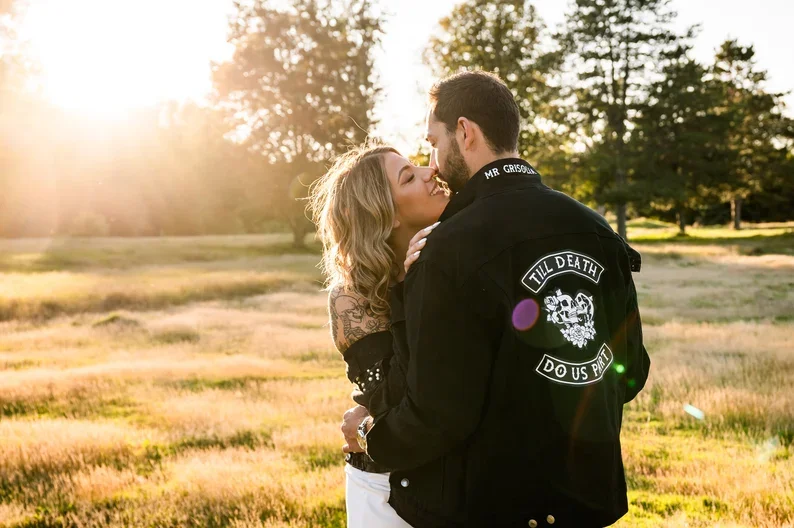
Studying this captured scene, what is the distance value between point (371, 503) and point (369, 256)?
1.16 m

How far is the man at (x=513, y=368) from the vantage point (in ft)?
7.78

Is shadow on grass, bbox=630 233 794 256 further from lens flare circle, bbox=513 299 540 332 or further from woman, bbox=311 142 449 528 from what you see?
lens flare circle, bbox=513 299 540 332

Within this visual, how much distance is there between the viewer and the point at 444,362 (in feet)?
7.77

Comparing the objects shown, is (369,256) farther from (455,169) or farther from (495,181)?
(495,181)

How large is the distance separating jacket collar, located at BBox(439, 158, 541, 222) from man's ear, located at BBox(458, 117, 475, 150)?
160 mm

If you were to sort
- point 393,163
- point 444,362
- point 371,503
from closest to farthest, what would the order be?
1. point 444,362
2. point 371,503
3. point 393,163

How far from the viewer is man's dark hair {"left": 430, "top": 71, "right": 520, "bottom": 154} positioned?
2715mm

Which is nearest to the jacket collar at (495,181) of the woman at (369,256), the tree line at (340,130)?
the woman at (369,256)

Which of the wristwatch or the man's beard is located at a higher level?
the man's beard

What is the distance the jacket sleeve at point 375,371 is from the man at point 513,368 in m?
0.22

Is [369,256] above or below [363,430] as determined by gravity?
above

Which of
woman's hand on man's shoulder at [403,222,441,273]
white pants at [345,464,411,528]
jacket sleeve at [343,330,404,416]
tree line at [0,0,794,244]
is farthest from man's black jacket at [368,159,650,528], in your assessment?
tree line at [0,0,794,244]

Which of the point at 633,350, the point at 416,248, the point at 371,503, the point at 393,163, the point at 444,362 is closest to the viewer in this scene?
the point at 444,362

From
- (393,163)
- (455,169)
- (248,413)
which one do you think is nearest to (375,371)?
(455,169)
